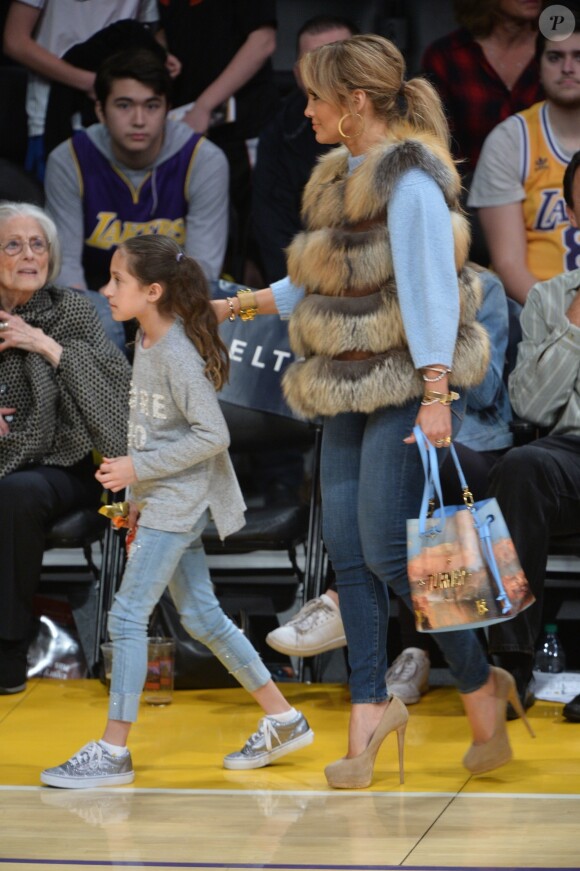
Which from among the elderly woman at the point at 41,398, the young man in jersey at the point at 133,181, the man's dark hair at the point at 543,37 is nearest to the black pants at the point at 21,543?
the elderly woman at the point at 41,398

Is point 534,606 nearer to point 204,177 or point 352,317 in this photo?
point 352,317

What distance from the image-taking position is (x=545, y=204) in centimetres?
512

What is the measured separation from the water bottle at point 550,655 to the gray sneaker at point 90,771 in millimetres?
1529

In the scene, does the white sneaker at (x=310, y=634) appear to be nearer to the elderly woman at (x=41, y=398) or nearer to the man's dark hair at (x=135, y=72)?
the elderly woman at (x=41, y=398)

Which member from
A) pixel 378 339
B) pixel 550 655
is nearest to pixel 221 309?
pixel 378 339

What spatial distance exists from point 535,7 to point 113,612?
3353 millimetres

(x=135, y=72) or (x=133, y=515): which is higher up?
(x=135, y=72)

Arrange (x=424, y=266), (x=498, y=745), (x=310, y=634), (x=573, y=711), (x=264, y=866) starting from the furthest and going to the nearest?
1. (x=310, y=634)
2. (x=573, y=711)
3. (x=498, y=745)
4. (x=424, y=266)
5. (x=264, y=866)

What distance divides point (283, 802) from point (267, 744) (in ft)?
1.15

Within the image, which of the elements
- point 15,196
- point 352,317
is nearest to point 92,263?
point 15,196

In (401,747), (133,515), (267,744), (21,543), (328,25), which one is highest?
(328,25)

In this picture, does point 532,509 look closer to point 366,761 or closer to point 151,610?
point 366,761

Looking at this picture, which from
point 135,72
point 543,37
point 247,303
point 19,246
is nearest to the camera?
point 247,303

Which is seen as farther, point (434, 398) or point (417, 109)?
point (417, 109)
